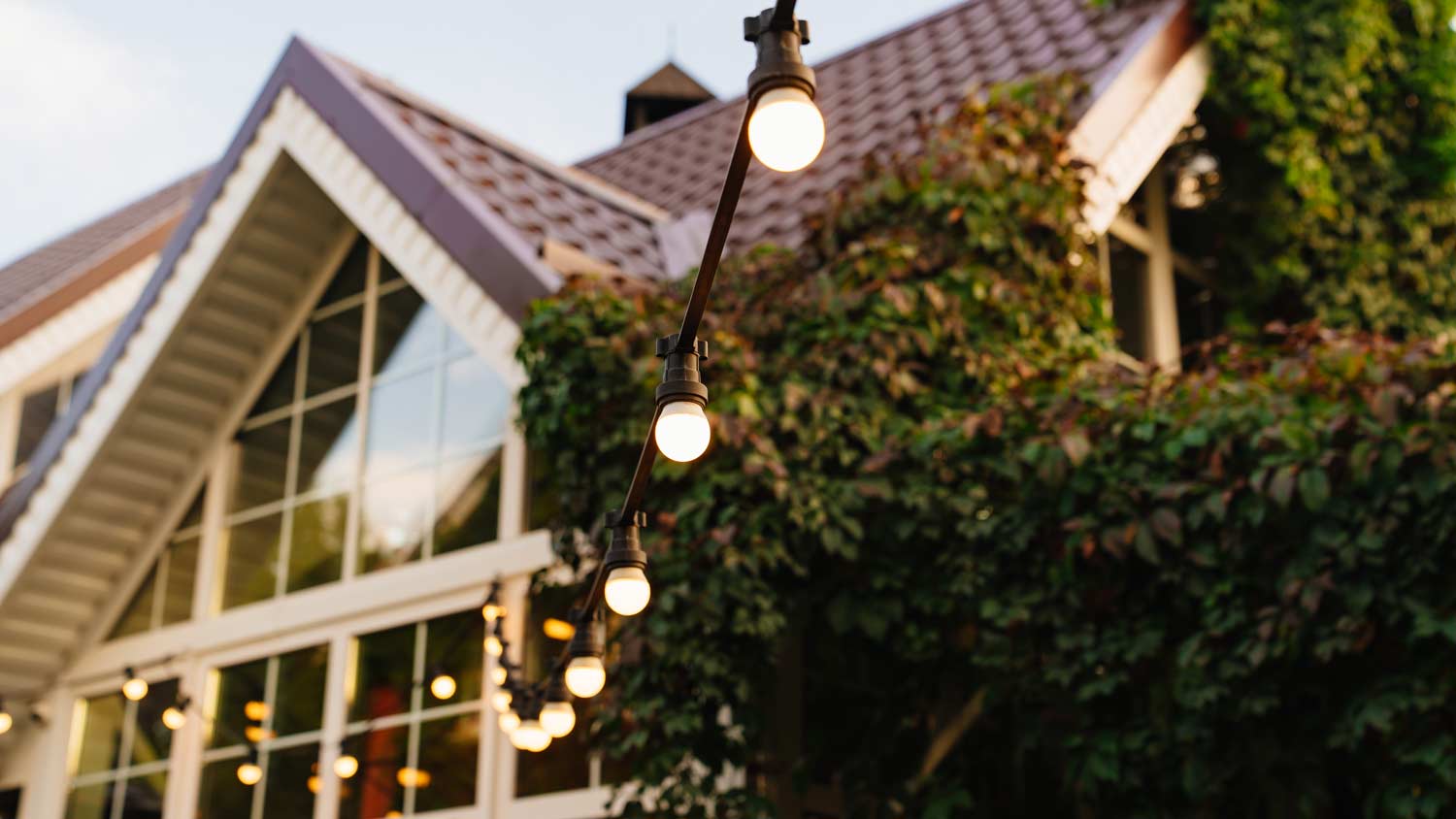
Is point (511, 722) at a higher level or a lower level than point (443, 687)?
lower

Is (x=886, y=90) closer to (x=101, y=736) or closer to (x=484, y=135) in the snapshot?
(x=484, y=135)

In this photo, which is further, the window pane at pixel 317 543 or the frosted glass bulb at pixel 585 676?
the window pane at pixel 317 543

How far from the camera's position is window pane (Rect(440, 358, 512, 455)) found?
7.91m

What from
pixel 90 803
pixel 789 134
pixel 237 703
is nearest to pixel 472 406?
pixel 237 703

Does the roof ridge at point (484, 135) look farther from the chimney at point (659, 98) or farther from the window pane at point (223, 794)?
the chimney at point (659, 98)

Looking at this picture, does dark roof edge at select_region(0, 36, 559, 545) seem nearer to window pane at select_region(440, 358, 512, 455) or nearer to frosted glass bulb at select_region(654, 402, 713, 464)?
→ window pane at select_region(440, 358, 512, 455)

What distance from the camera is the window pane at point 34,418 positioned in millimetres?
11727

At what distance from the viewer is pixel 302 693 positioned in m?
8.28

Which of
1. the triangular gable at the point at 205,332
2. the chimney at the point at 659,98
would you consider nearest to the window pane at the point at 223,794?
the triangular gable at the point at 205,332

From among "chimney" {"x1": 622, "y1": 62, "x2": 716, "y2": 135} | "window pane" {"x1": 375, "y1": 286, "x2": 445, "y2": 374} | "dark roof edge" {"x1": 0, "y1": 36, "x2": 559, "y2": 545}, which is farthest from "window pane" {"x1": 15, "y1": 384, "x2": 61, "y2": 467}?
"chimney" {"x1": 622, "y1": 62, "x2": 716, "y2": 135}

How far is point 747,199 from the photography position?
27.6 ft

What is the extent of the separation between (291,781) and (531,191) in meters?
3.02

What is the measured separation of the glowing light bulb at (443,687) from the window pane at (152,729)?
1.99 m

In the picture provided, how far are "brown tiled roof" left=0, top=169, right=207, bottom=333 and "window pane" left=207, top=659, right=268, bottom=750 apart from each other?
13.4 feet
